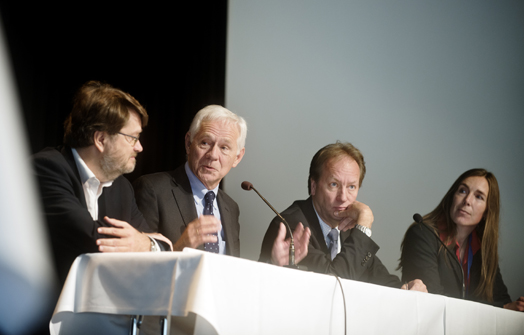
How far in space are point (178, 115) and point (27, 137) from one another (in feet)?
3.31

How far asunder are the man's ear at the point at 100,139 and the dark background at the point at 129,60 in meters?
0.37

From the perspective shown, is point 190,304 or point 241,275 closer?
point 190,304

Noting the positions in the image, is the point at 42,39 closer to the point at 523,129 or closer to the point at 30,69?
the point at 30,69

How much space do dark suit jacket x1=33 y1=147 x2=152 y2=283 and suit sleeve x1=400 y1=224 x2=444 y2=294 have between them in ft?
7.72

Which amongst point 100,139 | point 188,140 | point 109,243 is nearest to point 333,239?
point 188,140

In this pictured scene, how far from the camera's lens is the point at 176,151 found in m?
3.22

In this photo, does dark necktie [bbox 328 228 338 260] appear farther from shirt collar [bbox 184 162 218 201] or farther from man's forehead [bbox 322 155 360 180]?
shirt collar [bbox 184 162 218 201]

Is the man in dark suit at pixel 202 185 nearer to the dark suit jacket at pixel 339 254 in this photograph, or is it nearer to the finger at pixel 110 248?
the dark suit jacket at pixel 339 254

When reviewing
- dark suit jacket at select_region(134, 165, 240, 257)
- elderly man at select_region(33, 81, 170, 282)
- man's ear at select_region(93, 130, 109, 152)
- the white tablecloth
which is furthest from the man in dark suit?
the white tablecloth

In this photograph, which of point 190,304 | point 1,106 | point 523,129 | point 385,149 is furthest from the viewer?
point 523,129

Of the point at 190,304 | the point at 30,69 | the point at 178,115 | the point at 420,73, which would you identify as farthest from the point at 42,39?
the point at 420,73

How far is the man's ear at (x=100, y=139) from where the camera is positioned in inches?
93.8

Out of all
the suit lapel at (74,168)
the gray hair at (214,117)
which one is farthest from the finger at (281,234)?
the gray hair at (214,117)

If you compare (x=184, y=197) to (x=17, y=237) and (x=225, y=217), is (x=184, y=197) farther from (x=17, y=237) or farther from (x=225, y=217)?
(x=17, y=237)
